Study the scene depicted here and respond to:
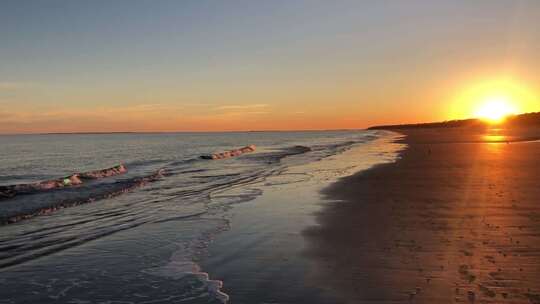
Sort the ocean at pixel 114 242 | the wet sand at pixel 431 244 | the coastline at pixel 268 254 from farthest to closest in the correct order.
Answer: the ocean at pixel 114 242 → the coastline at pixel 268 254 → the wet sand at pixel 431 244

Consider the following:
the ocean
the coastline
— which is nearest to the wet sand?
the coastline

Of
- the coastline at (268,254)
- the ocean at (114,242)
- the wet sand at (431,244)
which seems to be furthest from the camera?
the ocean at (114,242)

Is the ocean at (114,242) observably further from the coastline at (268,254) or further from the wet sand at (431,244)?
the wet sand at (431,244)

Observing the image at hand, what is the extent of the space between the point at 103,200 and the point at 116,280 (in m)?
11.5

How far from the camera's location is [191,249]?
9.57 m

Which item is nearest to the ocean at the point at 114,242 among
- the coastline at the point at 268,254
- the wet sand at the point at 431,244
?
the coastline at the point at 268,254

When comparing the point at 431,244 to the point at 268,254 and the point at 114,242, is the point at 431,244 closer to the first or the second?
the point at 268,254

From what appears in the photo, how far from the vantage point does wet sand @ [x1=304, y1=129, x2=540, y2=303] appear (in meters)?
6.48

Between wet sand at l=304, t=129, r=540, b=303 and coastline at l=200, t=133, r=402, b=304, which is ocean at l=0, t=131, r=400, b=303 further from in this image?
wet sand at l=304, t=129, r=540, b=303

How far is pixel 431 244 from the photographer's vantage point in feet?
29.4

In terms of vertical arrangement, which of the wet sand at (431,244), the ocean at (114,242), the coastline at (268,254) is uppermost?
the wet sand at (431,244)

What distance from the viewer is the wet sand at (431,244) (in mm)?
6477

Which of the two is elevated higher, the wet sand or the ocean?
the wet sand

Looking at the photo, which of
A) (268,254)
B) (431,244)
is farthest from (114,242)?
(431,244)
